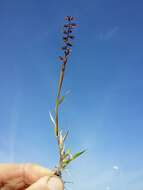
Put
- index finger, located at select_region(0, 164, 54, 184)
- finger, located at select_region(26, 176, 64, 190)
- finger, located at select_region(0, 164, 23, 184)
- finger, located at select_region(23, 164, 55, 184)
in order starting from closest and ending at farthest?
finger, located at select_region(26, 176, 64, 190), finger, located at select_region(23, 164, 55, 184), index finger, located at select_region(0, 164, 54, 184), finger, located at select_region(0, 164, 23, 184)

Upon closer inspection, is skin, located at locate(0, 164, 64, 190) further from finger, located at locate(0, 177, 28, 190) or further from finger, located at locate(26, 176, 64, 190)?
finger, located at locate(26, 176, 64, 190)

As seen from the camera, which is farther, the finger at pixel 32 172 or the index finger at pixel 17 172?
the index finger at pixel 17 172

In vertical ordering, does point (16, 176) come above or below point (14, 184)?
above

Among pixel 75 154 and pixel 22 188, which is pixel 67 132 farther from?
pixel 22 188

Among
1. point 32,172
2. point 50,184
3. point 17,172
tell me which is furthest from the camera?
point 17,172

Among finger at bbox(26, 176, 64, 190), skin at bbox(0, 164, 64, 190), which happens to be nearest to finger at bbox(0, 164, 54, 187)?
skin at bbox(0, 164, 64, 190)

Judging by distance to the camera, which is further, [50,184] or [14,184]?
[14,184]

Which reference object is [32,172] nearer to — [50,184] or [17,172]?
[17,172]

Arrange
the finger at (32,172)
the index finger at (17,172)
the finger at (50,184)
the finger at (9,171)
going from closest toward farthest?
the finger at (50,184)
the finger at (32,172)
the index finger at (17,172)
the finger at (9,171)

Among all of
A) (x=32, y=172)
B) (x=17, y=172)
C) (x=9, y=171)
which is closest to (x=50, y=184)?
(x=32, y=172)

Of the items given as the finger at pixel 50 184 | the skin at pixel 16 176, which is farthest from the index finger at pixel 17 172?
the finger at pixel 50 184

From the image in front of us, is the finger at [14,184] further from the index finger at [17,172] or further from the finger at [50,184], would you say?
the finger at [50,184]

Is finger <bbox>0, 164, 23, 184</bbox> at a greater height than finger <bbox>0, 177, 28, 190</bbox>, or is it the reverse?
finger <bbox>0, 164, 23, 184</bbox>
